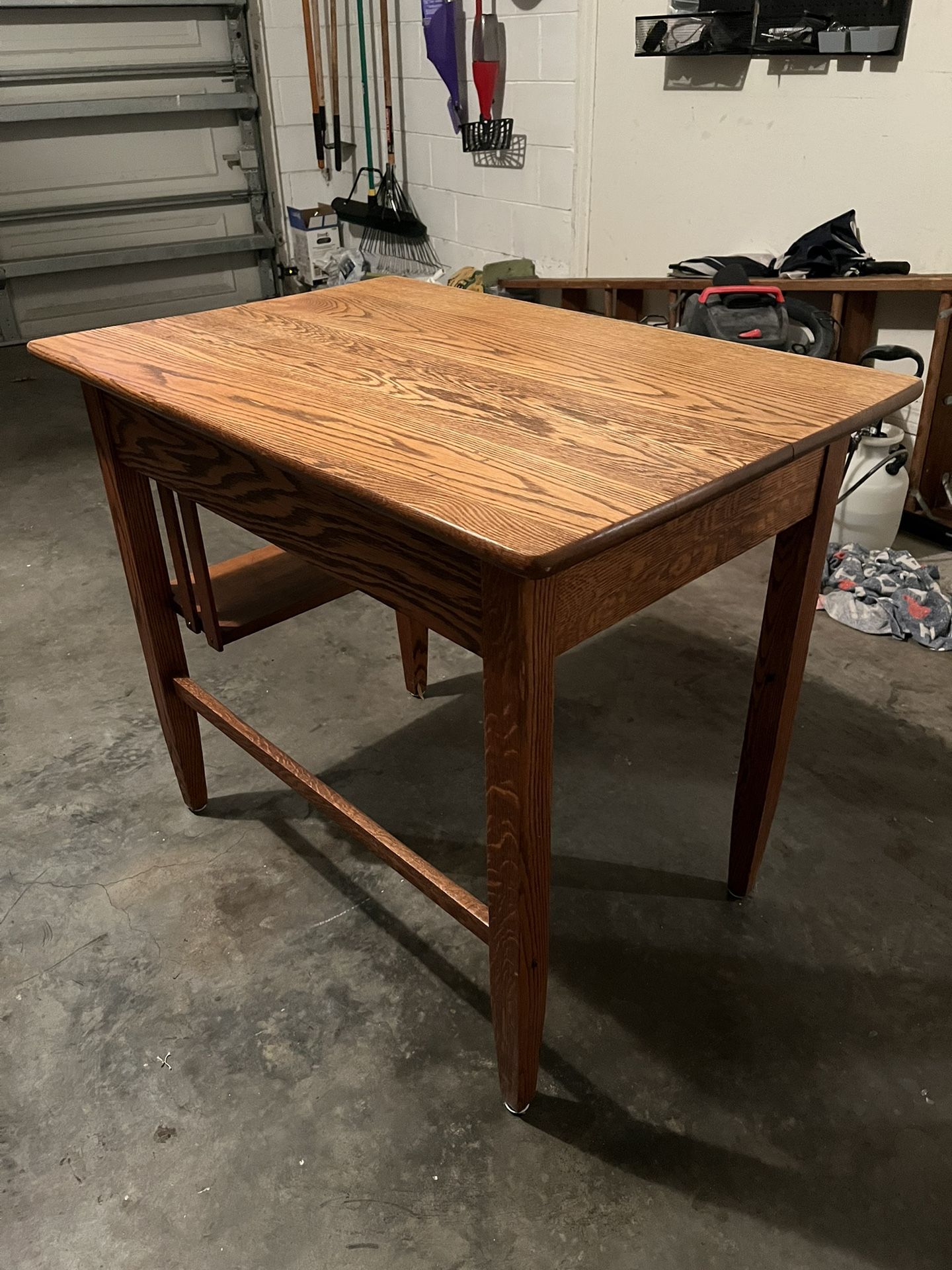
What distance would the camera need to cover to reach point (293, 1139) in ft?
4.17

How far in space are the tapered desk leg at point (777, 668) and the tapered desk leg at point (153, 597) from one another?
3.22 feet

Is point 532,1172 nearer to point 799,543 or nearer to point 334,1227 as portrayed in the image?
point 334,1227

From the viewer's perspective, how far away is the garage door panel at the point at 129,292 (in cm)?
499

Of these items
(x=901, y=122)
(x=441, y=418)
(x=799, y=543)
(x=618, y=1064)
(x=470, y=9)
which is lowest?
(x=618, y=1064)

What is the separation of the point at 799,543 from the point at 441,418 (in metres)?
0.52

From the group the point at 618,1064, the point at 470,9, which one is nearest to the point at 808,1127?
the point at 618,1064

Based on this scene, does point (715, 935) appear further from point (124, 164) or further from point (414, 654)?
point (124, 164)

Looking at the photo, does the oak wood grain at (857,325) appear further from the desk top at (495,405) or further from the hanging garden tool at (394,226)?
the hanging garden tool at (394,226)

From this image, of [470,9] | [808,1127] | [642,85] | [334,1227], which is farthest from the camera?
[470,9]

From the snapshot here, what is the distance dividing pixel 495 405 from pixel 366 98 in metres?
4.14

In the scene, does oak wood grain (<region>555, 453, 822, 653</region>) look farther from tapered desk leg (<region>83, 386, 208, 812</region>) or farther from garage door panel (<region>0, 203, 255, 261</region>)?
garage door panel (<region>0, 203, 255, 261</region>)

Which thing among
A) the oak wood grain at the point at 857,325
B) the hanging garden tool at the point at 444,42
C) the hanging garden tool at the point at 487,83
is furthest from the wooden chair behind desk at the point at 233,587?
the hanging garden tool at the point at 444,42

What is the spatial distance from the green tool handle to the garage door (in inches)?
32.7

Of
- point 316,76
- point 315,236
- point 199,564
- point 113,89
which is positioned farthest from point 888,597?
point 113,89
